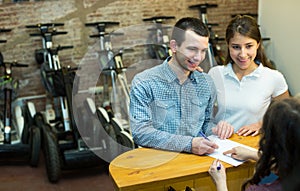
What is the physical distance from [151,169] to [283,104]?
0.63 m

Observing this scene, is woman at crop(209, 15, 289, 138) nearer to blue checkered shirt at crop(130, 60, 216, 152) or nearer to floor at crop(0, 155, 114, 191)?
blue checkered shirt at crop(130, 60, 216, 152)

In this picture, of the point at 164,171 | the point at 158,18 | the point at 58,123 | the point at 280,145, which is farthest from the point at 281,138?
the point at 158,18

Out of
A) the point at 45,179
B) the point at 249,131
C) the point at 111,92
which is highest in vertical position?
the point at 249,131

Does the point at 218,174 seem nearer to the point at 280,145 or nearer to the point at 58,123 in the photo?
the point at 280,145

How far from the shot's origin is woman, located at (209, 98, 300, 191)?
1230 mm

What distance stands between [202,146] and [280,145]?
1.86 feet

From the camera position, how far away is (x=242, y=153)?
1747 millimetres

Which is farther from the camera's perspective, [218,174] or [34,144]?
[34,144]

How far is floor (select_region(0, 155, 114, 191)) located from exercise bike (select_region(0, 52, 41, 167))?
0.10 meters

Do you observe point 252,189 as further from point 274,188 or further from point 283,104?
point 283,104

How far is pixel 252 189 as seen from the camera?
1.44 metres

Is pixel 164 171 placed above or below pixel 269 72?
below

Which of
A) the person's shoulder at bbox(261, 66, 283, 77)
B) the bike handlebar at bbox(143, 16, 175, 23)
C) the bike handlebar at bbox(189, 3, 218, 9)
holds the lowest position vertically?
the person's shoulder at bbox(261, 66, 283, 77)

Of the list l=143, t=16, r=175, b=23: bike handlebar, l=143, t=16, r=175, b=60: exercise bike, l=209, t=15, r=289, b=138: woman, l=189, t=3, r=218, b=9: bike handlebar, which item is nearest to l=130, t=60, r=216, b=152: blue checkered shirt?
l=209, t=15, r=289, b=138: woman
